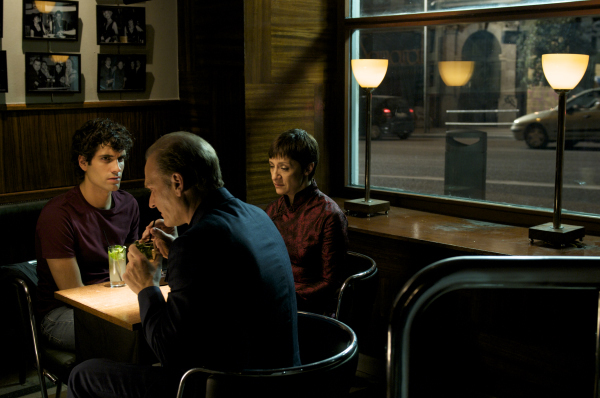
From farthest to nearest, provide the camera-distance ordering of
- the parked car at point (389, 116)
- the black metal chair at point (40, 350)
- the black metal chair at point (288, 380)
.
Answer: the parked car at point (389, 116)
the black metal chair at point (40, 350)
the black metal chair at point (288, 380)

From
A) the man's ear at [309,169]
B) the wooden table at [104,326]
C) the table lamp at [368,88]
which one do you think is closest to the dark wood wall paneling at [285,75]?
the table lamp at [368,88]

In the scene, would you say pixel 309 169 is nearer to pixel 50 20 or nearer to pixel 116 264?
pixel 116 264

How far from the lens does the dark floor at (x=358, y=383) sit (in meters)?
3.25

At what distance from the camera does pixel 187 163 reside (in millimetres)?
1931

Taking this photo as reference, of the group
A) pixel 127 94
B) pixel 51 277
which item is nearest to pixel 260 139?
pixel 127 94

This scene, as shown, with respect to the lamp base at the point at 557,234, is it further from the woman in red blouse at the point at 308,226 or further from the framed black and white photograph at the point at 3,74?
the framed black and white photograph at the point at 3,74

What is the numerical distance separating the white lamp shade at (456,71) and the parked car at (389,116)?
346 mm

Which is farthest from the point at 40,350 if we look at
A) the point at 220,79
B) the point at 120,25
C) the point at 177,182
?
the point at 120,25

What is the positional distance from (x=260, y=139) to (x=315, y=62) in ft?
2.31

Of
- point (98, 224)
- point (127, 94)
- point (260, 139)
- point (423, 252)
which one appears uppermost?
point (127, 94)

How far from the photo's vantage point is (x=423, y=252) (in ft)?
11.0

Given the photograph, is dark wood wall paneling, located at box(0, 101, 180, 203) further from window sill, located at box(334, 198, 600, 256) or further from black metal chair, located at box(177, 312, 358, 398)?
black metal chair, located at box(177, 312, 358, 398)

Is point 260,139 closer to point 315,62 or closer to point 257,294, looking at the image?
point 315,62

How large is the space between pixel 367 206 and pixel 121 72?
177 centimetres
